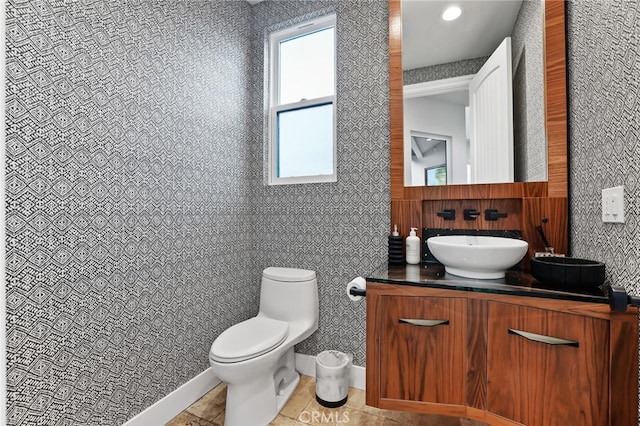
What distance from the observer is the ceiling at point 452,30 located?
1.54m

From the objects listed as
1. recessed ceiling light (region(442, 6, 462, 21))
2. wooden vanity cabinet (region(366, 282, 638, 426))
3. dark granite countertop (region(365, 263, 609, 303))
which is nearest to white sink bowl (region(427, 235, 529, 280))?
dark granite countertop (region(365, 263, 609, 303))


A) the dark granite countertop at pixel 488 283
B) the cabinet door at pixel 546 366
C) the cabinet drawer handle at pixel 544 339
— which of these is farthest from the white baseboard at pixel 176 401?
the cabinet drawer handle at pixel 544 339

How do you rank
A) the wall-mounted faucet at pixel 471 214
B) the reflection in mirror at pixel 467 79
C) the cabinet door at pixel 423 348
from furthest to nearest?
1. the wall-mounted faucet at pixel 471 214
2. the reflection in mirror at pixel 467 79
3. the cabinet door at pixel 423 348

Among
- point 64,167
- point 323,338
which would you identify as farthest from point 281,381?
point 64,167

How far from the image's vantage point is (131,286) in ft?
A: 4.57

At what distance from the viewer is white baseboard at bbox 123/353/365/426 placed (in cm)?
145

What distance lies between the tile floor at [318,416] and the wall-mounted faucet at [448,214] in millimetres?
1088

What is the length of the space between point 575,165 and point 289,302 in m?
1.70

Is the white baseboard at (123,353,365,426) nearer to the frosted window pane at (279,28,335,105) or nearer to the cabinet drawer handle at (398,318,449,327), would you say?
the cabinet drawer handle at (398,318,449,327)

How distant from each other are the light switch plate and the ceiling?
98 centimetres

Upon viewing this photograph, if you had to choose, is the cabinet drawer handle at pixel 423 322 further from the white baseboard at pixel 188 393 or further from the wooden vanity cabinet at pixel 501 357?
the white baseboard at pixel 188 393

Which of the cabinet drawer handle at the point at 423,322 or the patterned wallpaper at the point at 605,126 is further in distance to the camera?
the cabinet drawer handle at the point at 423,322

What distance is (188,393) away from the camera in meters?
1.66

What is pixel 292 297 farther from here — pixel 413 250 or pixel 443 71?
pixel 443 71
